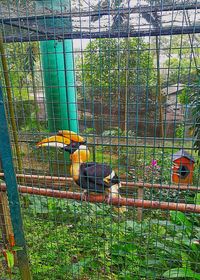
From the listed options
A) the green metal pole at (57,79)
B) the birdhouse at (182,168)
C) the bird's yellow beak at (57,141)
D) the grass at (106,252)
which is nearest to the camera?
the green metal pole at (57,79)

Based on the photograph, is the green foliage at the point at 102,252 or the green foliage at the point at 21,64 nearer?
the green foliage at the point at 21,64

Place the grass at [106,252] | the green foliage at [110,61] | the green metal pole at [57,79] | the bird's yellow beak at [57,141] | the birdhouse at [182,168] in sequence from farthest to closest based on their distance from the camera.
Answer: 1. the grass at [106,252]
2. the bird's yellow beak at [57,141]
3. the birdhouse at [182,168]
4. the green metal pole at [57,79]
5. the green foliage at [110,61]

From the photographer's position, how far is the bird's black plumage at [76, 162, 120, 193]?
160 centimetres

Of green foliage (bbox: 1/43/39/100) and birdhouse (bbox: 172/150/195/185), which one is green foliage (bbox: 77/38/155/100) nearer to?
green foliage (bbox: 1/43/39/100)

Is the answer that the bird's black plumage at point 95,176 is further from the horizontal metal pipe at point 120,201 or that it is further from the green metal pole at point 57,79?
the green metal pole at point 57,79

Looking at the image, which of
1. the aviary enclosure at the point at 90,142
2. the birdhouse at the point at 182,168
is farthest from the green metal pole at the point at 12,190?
the birdhouse at the point at 182,168

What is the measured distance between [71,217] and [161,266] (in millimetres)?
892

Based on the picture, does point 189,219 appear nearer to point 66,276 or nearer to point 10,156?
point 66,276

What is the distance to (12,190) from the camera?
140 centimetres

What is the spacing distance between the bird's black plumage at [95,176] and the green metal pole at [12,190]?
1.30ft

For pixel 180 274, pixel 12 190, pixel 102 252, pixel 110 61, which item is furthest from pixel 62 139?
pixel 180 274

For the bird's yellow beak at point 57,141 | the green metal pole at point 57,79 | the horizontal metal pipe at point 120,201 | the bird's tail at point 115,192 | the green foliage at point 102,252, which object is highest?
the green metal pole at point 57,79

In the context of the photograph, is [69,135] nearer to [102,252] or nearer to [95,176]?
[95,176]

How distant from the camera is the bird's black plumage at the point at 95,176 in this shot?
160cm
